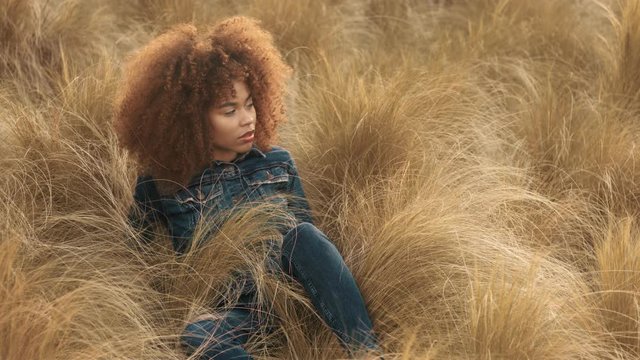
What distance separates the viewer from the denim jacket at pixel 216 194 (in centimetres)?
293

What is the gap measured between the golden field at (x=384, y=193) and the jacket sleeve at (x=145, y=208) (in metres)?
0.05

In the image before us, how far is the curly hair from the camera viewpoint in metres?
2.93

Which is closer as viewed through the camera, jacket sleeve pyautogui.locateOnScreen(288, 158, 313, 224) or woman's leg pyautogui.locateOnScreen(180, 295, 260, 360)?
woman's leg pyautogui.locateOnScreen(180, 295, 260, 360)

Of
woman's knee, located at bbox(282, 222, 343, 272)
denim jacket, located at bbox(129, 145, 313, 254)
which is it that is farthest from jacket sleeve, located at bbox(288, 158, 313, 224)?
woman's knee, located at bbox(282, 222, 343, 272)

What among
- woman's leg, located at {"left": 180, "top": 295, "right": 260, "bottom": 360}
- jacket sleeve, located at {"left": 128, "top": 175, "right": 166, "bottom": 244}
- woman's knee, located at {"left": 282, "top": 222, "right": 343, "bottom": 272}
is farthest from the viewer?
jacket sleeve, located at {"left": 128, "top": 175, "right": 166, "bottom": 244}

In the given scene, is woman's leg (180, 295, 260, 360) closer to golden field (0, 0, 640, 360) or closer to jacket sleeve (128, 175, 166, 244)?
golden field (0, 0, 640, 360)

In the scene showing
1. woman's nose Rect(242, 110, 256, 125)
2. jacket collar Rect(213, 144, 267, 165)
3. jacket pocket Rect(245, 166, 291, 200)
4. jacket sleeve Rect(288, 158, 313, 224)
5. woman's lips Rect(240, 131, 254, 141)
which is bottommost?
jacket sleeve Rect(288, 158, 313, 224)

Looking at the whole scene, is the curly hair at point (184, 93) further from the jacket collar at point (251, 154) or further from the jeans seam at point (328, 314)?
the jeans seam at point (328, 314)

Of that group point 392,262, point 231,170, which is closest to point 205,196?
point 231,170

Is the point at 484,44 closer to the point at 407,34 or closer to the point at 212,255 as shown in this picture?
the point at 407,34

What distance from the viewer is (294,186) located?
311 cm

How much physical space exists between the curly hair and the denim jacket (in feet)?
0.15

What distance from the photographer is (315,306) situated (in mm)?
2660

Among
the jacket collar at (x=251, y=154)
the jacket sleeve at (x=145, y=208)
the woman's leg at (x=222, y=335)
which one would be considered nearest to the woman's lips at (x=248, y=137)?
the jacket collar at (x=251, y=154)
